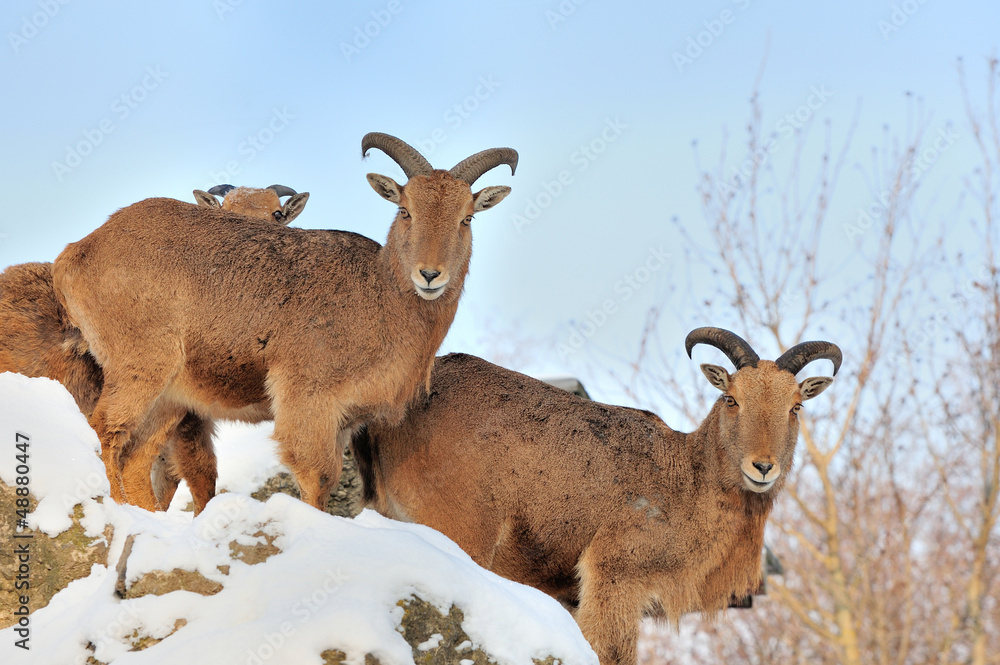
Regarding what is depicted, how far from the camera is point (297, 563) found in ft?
16.6

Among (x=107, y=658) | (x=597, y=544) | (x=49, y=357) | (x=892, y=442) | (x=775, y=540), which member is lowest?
(x=107, y=658)

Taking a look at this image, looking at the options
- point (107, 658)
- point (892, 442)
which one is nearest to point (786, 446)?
point (107, 658)

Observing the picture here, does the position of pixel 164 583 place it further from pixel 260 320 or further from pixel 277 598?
pixel 260 320

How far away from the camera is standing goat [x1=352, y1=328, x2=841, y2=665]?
9094 millimetres

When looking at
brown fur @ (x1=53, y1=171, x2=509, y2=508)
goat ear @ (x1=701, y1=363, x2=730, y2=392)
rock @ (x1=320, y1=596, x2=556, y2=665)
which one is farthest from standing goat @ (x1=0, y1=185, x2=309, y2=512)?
goat ear @ (x1=701, y1=363, x2=730, y2=392)

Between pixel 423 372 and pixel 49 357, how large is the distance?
3.50 metres

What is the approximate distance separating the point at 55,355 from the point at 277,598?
197 inches

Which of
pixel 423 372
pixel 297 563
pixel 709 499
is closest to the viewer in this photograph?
pixel 297 563

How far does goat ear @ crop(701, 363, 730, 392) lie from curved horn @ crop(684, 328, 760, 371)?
233mm

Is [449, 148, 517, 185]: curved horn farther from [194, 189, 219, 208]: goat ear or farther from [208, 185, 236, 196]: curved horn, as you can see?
[208, 185, 236, 196]: curved horn

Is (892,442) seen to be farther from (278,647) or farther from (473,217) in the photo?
(278,647)

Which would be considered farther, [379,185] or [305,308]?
[379,185]

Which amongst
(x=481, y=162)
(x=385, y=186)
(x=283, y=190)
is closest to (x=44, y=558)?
(x=385, y=186)

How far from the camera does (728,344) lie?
10109mm
